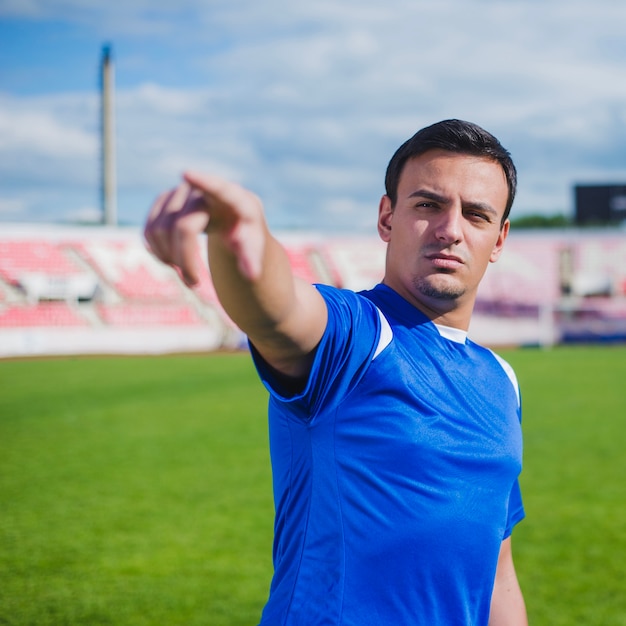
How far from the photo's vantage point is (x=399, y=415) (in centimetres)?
170

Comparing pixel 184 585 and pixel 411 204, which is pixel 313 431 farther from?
pixel 184 585

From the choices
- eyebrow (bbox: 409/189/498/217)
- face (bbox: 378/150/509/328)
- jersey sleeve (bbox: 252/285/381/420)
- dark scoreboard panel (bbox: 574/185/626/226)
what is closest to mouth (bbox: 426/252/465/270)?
face (bbox: 378/150/509/328)

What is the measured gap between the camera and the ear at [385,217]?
2037 mm

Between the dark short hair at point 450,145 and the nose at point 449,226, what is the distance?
0.51ft

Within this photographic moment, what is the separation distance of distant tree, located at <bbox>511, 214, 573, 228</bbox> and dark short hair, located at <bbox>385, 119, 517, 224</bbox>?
42.2 m

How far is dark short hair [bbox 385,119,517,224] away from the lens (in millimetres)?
1874

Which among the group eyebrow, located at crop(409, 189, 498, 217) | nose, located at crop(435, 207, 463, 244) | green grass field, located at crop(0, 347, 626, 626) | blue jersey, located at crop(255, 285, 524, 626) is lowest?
green grass field, located at crop(0, 347, 626, 626)

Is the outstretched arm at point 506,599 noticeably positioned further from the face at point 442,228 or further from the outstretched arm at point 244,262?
the outstretched arm at point 244,262

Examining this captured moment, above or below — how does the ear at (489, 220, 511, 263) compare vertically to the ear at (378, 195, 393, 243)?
below

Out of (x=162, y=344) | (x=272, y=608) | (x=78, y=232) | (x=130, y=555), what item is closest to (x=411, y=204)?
(x=272, y=608)

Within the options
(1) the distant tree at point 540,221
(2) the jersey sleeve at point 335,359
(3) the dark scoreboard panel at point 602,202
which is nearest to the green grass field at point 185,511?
(2) the jersey sleeve at point 335,359

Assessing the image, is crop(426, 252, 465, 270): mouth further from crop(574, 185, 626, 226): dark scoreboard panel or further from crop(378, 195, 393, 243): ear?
crop(574, 185, 626, 226): dark scoreboard panel

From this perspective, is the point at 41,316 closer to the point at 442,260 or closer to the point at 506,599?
the point at 506,599

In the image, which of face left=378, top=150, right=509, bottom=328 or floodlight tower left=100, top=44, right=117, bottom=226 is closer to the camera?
face left=378, top=150, right=509, bottom=328
